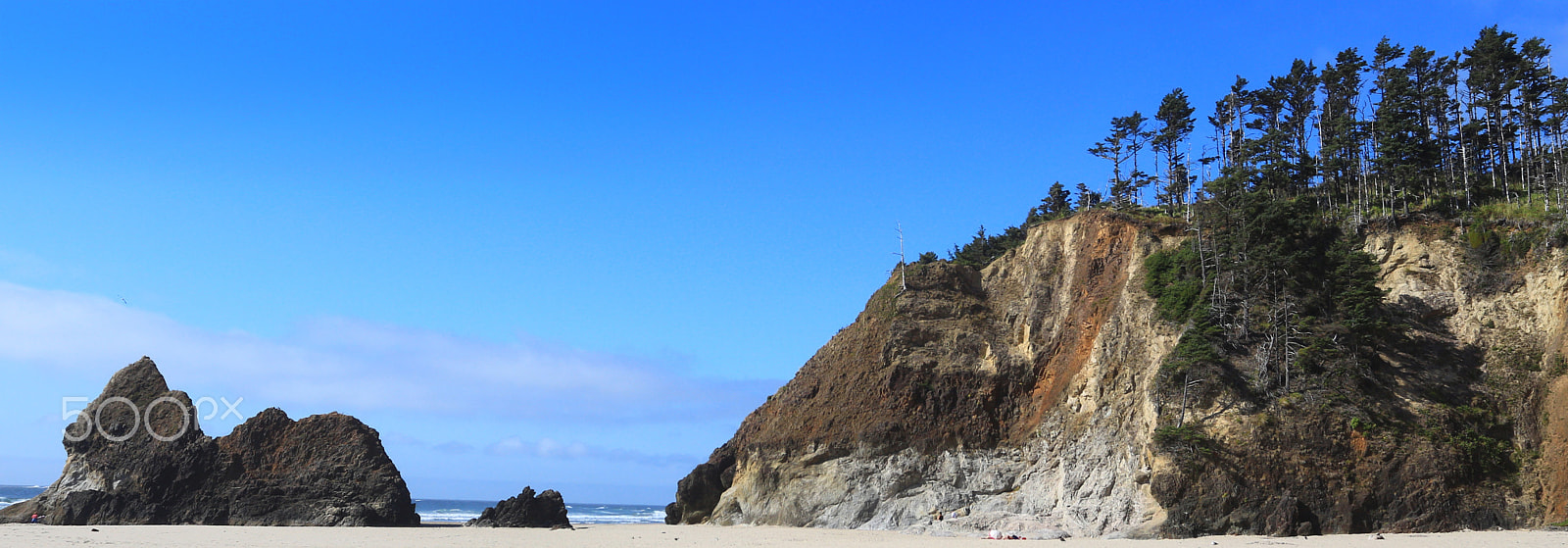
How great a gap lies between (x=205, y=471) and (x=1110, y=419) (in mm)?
36335

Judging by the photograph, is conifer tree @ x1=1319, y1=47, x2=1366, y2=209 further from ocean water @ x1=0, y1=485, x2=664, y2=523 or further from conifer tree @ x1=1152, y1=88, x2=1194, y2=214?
ocean water @ x1=0, y1=485, x2=664, y2=523

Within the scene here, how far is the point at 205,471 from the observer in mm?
43500

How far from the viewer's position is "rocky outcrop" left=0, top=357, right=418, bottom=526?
42.3m

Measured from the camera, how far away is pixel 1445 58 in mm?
56281

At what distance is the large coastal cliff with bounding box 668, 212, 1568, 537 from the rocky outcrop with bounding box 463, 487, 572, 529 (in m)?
5.78

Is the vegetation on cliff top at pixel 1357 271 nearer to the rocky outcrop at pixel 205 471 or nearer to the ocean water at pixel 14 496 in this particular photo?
the rocky outcrop at pixel 205 471

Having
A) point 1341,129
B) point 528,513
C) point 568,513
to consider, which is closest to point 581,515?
point 568,513

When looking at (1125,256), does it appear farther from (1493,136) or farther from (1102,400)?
(1493,136)

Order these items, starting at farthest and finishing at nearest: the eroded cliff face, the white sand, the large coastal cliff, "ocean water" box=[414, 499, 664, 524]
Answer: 1. "ocean water" box=[414, 499, 664, 524]
2. the eroded cliff face
3. the large coastal cliff
4. the white sand

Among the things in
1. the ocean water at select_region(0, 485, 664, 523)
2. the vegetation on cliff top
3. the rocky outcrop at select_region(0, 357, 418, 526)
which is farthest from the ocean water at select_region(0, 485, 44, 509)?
the vegetation on cliff top

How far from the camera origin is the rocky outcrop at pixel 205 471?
4228 cm

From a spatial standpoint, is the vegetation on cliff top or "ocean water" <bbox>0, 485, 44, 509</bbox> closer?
the vegetation on cliff top

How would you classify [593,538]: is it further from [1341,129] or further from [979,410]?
[1341,129]

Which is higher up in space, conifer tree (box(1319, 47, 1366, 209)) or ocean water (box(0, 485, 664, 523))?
conifer tree (box(1319, 47, 1366, 209))
